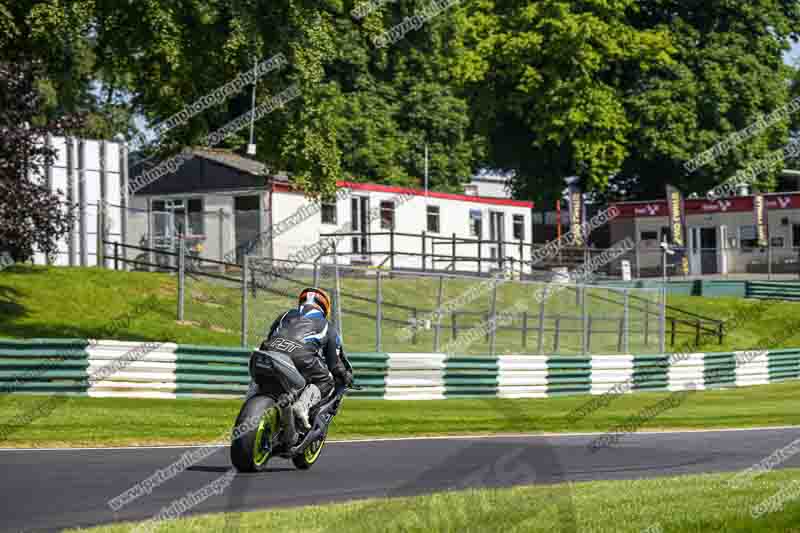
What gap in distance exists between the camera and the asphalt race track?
1011 cm

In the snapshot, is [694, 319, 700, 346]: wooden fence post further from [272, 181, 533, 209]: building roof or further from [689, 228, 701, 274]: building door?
[689, 228, 701, 274]: building door

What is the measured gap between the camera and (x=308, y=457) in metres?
13.1

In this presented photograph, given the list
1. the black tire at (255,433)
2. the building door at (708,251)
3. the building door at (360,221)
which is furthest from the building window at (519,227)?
the black tire at (255,433)

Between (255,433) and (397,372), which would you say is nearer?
(255,433)

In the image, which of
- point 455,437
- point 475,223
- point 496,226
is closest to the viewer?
point 455,437

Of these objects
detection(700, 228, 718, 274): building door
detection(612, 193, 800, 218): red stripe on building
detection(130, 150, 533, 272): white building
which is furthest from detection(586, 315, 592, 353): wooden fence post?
detection(612, 193, 800, 218): red stripe on building

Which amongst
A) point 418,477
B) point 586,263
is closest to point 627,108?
point 586,263

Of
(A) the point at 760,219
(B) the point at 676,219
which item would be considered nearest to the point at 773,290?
(A) the point at 760,219

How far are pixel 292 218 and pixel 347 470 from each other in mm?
28394

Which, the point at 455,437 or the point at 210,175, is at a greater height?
the point at 210,175

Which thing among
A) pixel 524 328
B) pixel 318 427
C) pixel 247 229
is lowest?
pixel 318 427

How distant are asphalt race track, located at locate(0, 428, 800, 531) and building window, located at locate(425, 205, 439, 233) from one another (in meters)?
29.4

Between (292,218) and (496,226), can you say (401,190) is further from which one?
(496,226)

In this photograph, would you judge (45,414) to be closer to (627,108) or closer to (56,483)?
(56,483)
